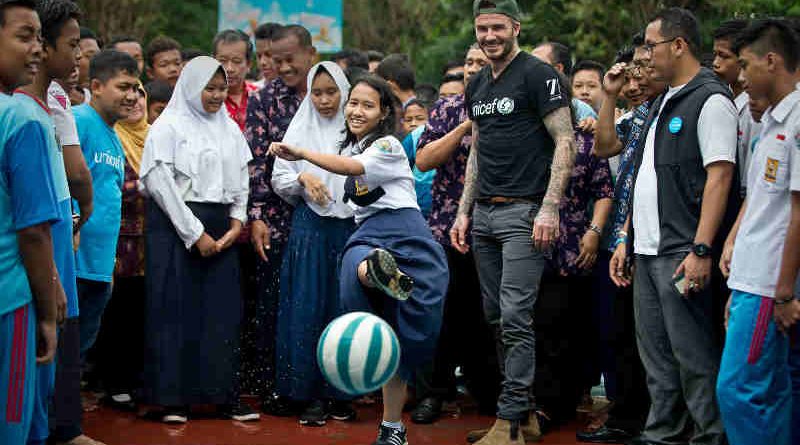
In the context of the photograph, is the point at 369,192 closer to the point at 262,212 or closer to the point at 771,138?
the point at 262,212

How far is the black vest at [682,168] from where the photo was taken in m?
5.71

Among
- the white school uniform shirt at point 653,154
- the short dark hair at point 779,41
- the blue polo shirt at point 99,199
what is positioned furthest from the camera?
the blue polo shirt at point 99,199

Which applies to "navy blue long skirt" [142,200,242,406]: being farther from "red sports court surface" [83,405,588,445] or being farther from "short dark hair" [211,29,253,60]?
"short dark hair" [211,29,253,60]

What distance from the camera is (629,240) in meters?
6.14

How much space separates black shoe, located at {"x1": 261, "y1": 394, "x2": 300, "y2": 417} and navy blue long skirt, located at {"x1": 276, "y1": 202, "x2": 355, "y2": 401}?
0.10m

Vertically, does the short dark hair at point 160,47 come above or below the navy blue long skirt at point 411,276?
above

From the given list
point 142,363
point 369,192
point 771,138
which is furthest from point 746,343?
point 142,363

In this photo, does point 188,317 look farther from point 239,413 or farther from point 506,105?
point 506,105

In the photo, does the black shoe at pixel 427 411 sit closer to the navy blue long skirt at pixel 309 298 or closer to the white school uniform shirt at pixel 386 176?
the navy blue long skirt at pixel 309 298

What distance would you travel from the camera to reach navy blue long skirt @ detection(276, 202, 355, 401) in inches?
292

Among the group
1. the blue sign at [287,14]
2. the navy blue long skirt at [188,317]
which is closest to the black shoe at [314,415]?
the navy blue long skirt at [188,317]

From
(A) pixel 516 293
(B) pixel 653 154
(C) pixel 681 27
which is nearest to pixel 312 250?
(A) pixel 516 293

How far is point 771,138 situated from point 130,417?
4499mm

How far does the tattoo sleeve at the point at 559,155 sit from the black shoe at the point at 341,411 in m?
2.10
